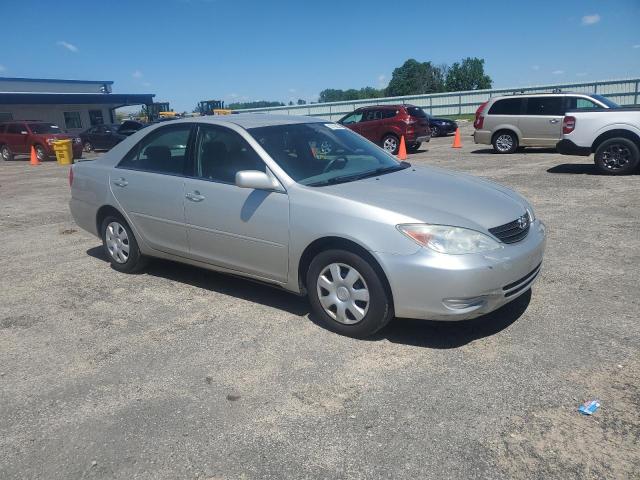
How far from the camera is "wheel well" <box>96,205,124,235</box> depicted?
557 centimetres

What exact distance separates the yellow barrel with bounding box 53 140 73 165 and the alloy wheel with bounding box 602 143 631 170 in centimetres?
1837

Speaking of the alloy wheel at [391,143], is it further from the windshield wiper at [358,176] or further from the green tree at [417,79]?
the green tree at [417,79]

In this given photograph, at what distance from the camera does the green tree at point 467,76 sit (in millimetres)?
115438

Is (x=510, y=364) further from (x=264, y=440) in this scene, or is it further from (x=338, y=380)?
(x=264, y=440)

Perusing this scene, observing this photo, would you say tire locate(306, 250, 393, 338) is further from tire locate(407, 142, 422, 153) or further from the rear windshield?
the rear windshield

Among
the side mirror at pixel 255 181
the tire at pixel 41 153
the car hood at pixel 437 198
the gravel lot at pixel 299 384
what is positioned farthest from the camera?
the tire at pixel 41 153

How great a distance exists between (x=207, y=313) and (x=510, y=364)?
2468mm

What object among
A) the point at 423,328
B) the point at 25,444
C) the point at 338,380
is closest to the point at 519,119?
the point at 423,328

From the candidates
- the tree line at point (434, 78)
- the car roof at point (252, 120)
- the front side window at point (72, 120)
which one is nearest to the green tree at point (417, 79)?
the tree line at point (434, 78)

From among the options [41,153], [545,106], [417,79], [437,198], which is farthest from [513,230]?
[417,79]

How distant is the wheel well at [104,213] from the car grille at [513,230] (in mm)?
3734

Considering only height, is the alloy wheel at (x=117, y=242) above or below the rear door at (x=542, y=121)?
below

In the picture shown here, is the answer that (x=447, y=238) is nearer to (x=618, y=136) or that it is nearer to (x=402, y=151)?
(x=618, y=136)

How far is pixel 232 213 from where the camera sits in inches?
174
